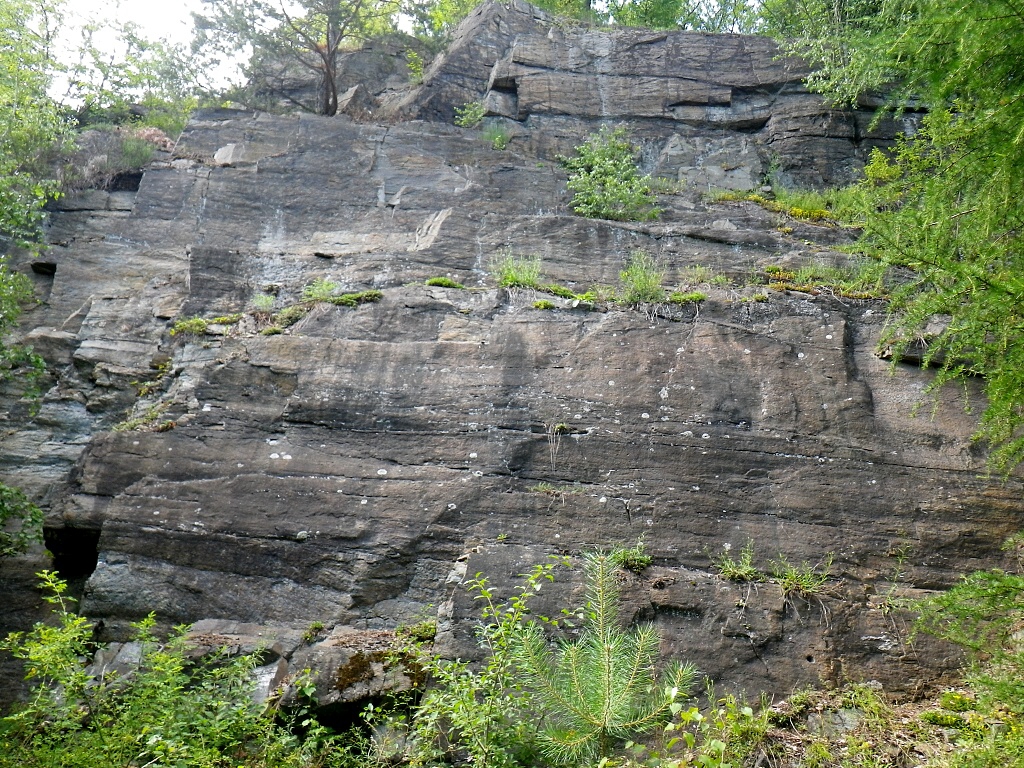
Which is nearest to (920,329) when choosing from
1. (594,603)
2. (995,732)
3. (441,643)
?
(995,732)

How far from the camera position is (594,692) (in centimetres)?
531

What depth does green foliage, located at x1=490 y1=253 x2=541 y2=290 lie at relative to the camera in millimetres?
9578

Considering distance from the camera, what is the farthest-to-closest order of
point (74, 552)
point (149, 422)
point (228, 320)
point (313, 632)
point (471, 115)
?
point (471, 115) → point (228, 320) → point (149, 422) → point (74, 552) → point (313, 632)

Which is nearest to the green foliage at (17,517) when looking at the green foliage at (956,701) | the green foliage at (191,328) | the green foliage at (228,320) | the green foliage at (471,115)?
the green foliage at (191,328)

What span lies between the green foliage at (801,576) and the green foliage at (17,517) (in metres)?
6.90

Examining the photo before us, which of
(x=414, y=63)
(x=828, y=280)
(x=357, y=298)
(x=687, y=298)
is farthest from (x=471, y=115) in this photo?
(x=828, y=280)

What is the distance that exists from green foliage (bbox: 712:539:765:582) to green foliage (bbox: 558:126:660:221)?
5293mm

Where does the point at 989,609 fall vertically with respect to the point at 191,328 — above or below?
below

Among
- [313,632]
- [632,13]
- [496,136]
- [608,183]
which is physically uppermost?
[632,13]

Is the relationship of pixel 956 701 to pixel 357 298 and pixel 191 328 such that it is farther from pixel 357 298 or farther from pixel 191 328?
pixel 191 328

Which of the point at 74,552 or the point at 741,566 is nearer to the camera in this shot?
the point at 741,566

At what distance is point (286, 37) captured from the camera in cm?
1460

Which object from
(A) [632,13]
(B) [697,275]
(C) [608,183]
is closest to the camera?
(B) [697,275]

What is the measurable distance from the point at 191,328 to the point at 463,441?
344 cm
